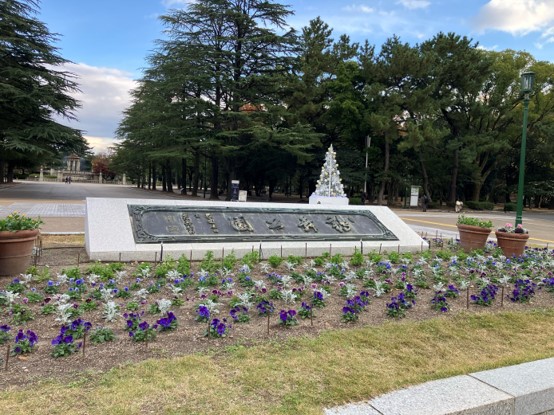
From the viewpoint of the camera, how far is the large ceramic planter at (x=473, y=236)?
795 cm

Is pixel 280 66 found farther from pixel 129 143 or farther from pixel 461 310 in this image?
pixel 461 310

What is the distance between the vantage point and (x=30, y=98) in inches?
Result: 852

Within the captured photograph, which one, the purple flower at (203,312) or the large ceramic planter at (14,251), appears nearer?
the purple flower at (203,312)

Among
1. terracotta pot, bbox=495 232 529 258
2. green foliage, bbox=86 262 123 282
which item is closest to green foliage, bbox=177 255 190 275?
green foliage, bbox=86 262 123 282

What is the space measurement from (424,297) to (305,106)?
24.2m

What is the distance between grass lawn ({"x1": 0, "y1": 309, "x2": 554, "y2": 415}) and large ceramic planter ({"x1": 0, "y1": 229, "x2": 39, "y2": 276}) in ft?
9.40

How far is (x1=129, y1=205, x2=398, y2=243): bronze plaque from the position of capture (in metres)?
6.39

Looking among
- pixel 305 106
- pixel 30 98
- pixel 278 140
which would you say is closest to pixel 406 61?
pixel 305 106

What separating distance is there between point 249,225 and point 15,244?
3574mm

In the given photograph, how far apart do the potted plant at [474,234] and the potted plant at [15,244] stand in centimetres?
778

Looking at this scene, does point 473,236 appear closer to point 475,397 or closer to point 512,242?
point 512,242

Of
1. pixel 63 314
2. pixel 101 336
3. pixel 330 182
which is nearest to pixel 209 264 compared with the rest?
pixel 63 314

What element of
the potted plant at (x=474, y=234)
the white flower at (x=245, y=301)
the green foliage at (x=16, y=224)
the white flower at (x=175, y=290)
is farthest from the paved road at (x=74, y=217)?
the white flower at (x=245, y=301)

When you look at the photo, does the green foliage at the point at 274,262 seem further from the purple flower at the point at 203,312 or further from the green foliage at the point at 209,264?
the purple flower at the point at 203,312
